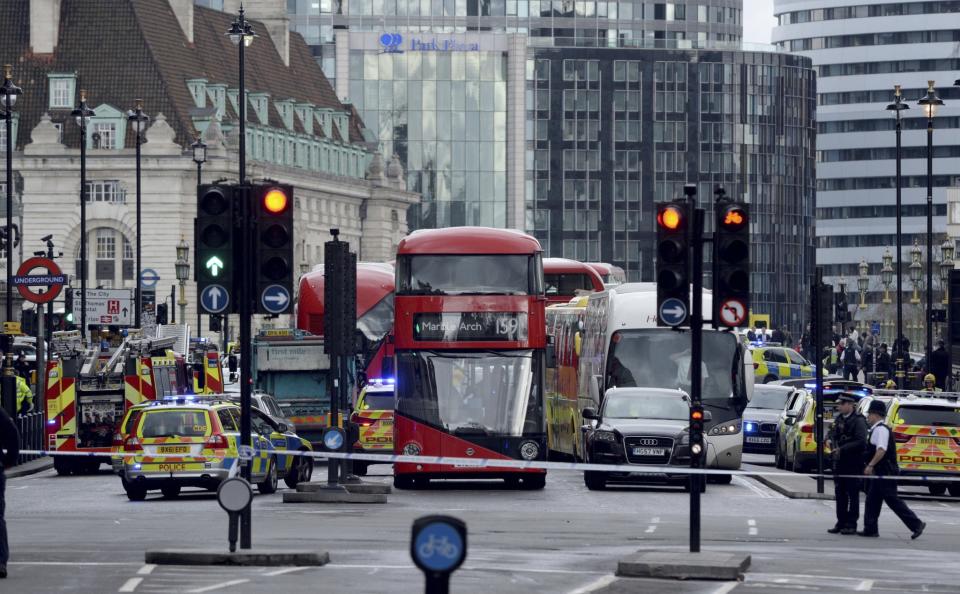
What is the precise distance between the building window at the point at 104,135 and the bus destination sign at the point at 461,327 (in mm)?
89386

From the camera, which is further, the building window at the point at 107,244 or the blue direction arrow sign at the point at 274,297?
the building window at the point at 107,244

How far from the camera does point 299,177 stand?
13850cm

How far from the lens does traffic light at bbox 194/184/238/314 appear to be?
21.8m

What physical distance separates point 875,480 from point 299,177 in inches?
4447

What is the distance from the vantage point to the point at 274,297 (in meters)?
21.6

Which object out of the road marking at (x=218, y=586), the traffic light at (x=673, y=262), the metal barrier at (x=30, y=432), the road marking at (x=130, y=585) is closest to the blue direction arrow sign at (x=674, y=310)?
the traffic light at (x=673, y=262)

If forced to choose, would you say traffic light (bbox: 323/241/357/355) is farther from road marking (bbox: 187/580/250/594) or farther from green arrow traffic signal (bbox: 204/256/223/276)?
road marking (bbox: 187/580/250/594)

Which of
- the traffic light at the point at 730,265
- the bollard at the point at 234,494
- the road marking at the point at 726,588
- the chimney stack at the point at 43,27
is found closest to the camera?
the road marking at the point at 726,588

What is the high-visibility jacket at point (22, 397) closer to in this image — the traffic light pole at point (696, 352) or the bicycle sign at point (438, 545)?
the traffic light pole at point (696, 352)

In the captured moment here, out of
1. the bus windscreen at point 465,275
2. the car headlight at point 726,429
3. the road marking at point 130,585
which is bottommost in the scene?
the road marking at point 130,585

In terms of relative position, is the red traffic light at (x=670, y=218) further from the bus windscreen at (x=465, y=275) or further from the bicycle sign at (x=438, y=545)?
the bus windscreen at (x=465, y=275)

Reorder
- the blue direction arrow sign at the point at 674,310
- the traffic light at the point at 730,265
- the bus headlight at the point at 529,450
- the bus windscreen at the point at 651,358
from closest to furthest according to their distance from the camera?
the blue direction arrow sign at the point at 674,310 < the traffic light at the point at 730,265 < the bus headlight at the point at 529,450 < the bus windscreen at the point at 651,358

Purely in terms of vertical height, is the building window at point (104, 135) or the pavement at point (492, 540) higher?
the building window at point (104, 135)

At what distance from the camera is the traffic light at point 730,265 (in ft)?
72.6
